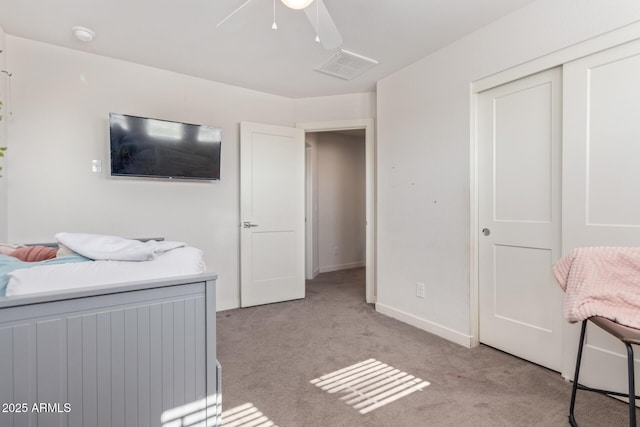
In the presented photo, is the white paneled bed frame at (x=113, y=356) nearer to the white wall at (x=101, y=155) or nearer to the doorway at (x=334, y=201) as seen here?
the white wall at (x=101, y=155)

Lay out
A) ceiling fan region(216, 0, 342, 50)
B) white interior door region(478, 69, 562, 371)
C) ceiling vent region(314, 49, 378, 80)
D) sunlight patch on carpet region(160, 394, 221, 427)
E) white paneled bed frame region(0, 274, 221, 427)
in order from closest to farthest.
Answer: white paneled bed frame region(0, 274, 221, 427), sunlight patch on carpet region(160, 394, 221, 427), ceiling fan region(216, 0, 342, 50), white interior door region(478, 69, 562, 371), ceiling vent region(314, 49, 378, 80)

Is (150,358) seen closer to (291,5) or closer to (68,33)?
(291,5)

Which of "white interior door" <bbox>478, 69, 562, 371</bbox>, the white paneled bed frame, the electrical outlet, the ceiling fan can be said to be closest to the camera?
the white paneled bed frame

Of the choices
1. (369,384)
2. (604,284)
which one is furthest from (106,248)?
(604,284)

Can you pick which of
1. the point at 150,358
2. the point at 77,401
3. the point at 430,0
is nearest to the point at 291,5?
the point at 430,0

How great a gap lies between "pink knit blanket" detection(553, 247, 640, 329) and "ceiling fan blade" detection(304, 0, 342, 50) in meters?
1.68

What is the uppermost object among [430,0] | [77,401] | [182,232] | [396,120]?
[430,0]

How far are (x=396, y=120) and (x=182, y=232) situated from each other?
7.79 feet

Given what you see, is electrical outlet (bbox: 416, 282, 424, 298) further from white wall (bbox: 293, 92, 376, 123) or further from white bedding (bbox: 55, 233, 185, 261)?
white bedding (bbox: 55, 233, 185, 261)

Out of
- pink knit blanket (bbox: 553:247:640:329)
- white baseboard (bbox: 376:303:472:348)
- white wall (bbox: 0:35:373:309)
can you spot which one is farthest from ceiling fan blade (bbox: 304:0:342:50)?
white baseboard (bbox: 376:303:472:348)

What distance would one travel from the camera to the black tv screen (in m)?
2.70

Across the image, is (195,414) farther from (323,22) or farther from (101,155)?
(101,155)

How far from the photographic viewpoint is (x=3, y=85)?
7.70 ft

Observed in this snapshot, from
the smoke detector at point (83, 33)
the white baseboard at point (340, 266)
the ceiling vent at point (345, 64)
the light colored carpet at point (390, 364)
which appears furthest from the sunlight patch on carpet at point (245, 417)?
the white baseboard at point (340, 266)
